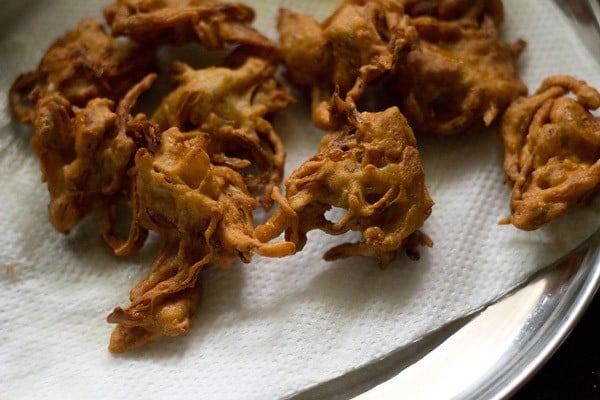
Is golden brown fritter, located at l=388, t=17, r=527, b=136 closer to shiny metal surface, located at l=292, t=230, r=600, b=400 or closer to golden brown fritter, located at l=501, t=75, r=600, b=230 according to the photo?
golden brown fritter, located at l=501, t=75, r=600, b=230

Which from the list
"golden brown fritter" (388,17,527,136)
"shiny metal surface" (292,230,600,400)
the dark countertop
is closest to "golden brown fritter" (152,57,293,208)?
"golden brown fritter" (388,17,527,136)

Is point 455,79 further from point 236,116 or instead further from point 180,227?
point 180,227

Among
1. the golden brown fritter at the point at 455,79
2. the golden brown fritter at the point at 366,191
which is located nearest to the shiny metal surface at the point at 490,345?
the golden brown fritter at the point at 366,191

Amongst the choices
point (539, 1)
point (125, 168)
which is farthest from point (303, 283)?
point (539, 1)

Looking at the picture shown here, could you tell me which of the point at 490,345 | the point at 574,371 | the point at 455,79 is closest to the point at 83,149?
the point at 455,79

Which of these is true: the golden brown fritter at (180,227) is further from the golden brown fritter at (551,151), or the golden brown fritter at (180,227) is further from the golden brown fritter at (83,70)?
the golden brown fritter at (551,151)
